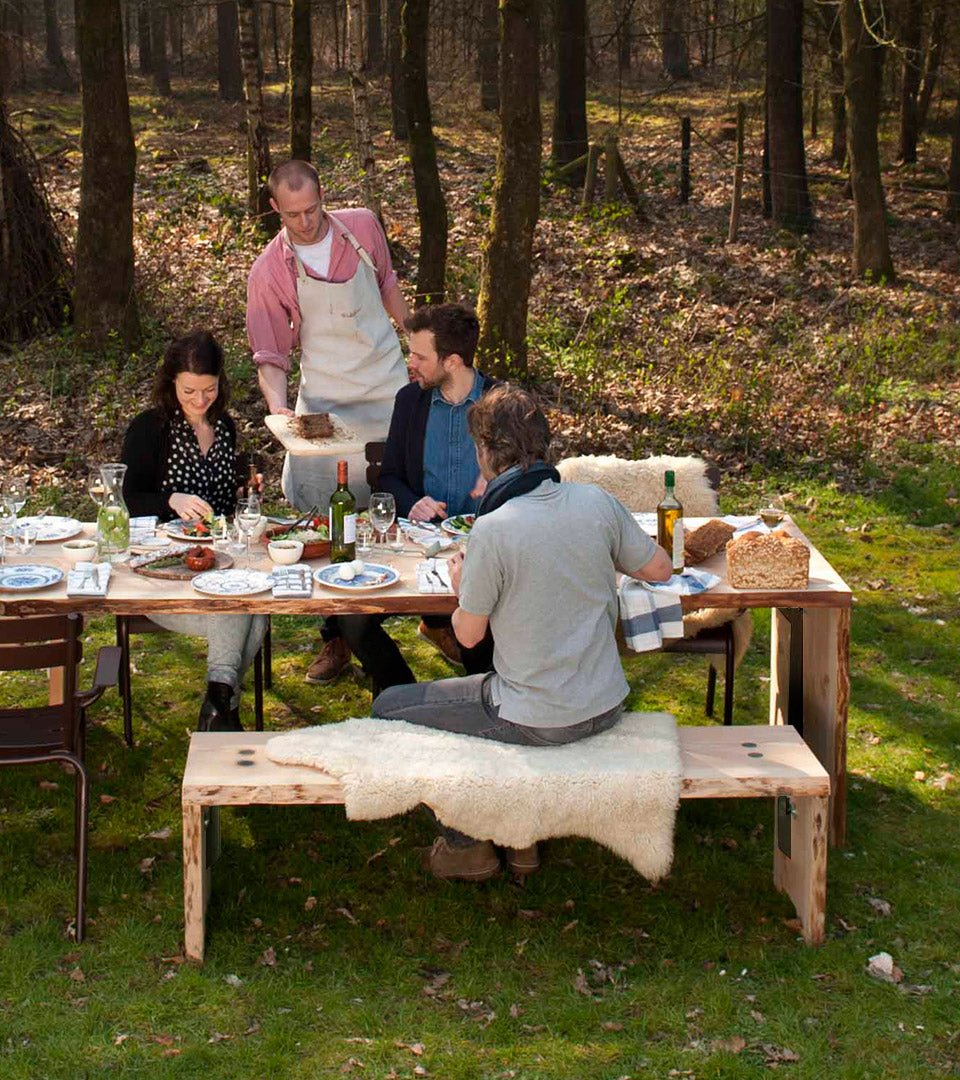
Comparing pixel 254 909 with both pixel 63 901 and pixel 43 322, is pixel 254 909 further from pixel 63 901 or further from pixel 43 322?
pixel 43 322

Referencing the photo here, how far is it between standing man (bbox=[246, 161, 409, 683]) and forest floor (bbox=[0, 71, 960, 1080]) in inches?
35.8

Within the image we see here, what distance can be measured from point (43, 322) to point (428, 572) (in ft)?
26.0

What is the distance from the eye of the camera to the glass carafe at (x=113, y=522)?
477 centimetres

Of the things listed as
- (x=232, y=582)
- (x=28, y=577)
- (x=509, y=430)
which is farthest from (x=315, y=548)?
(x=509, y=430)

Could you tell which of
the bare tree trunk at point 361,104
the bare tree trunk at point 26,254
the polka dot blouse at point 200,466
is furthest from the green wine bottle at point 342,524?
the bare tree trunk at point 26,254

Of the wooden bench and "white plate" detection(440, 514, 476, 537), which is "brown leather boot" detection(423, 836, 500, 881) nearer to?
the wooden bench

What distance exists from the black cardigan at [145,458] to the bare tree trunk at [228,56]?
21.6 metres

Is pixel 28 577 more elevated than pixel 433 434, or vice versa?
pixel 433 434

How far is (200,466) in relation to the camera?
5586 millimetres

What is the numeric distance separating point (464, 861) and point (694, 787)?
2.73ft

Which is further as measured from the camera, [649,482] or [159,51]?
[159,51]

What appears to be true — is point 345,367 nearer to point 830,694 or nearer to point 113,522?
point 113,522

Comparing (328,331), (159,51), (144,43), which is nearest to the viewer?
(328,331)

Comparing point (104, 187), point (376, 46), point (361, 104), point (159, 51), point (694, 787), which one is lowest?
point (694, 787)
